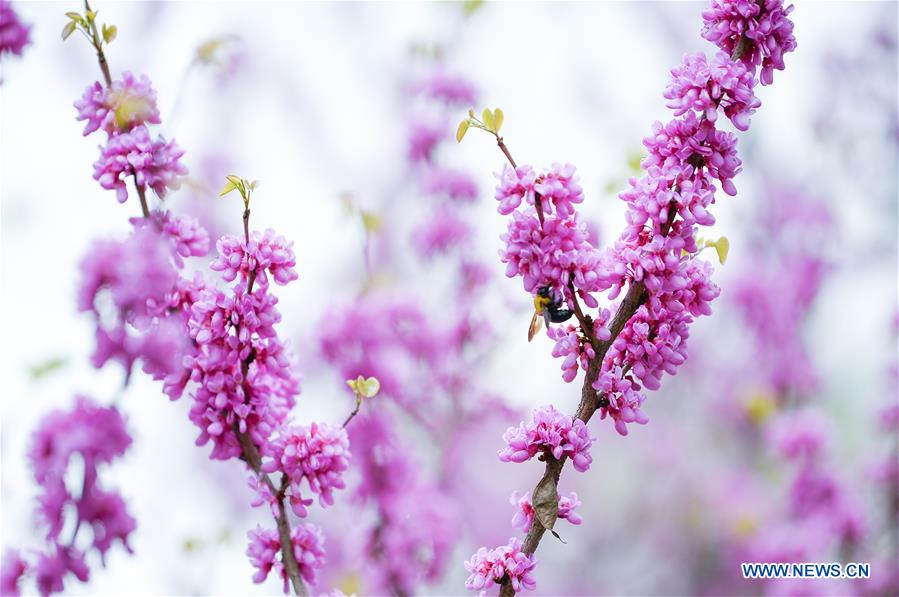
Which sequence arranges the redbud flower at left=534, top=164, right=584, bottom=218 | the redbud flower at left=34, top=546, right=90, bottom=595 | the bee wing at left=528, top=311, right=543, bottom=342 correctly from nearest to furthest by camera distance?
the redbud flower at left=534, top=164, right=584, bottom=218 → the bee wing at left=528, top=311, right=543, bottom=342 → the redbud flower at left=34, top=546, right=90, bottom=595

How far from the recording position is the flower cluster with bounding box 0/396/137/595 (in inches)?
49.7

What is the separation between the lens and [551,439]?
1.07 metres

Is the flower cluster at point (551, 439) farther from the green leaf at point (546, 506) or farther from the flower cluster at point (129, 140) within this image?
the flower cluster at point (129, 140)

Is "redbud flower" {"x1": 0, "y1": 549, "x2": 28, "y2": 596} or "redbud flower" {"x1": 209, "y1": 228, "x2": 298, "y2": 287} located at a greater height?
"redbud flower" {"x1": 209, "y1": 228, "x2": 298, "y2": 287}

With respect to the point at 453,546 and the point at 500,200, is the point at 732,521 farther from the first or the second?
the point at 500,200

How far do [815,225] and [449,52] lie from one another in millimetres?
1996

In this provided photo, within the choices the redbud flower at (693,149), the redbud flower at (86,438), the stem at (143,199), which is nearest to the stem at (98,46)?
the stem at (143,199)

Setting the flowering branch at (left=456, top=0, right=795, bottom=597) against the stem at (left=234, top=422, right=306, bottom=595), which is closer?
the flowering branch at (left=456, top=0, right=795, bottom=597)

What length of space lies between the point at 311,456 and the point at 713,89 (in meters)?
0.70

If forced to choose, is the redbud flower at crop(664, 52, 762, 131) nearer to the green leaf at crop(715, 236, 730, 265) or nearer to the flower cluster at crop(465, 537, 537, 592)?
the green leaf at crop(715, 236, 730, 265)

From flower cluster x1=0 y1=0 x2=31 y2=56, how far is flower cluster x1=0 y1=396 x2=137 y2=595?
0.56 meters

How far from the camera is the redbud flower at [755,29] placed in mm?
1103

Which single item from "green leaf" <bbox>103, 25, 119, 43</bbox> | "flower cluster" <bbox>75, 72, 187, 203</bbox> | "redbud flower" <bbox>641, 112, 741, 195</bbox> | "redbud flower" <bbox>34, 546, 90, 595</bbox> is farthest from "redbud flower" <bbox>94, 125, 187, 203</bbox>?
"redbud flower" <bbox>641, 112, 741, 195</bbox>

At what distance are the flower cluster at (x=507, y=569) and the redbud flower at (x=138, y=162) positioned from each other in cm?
67
